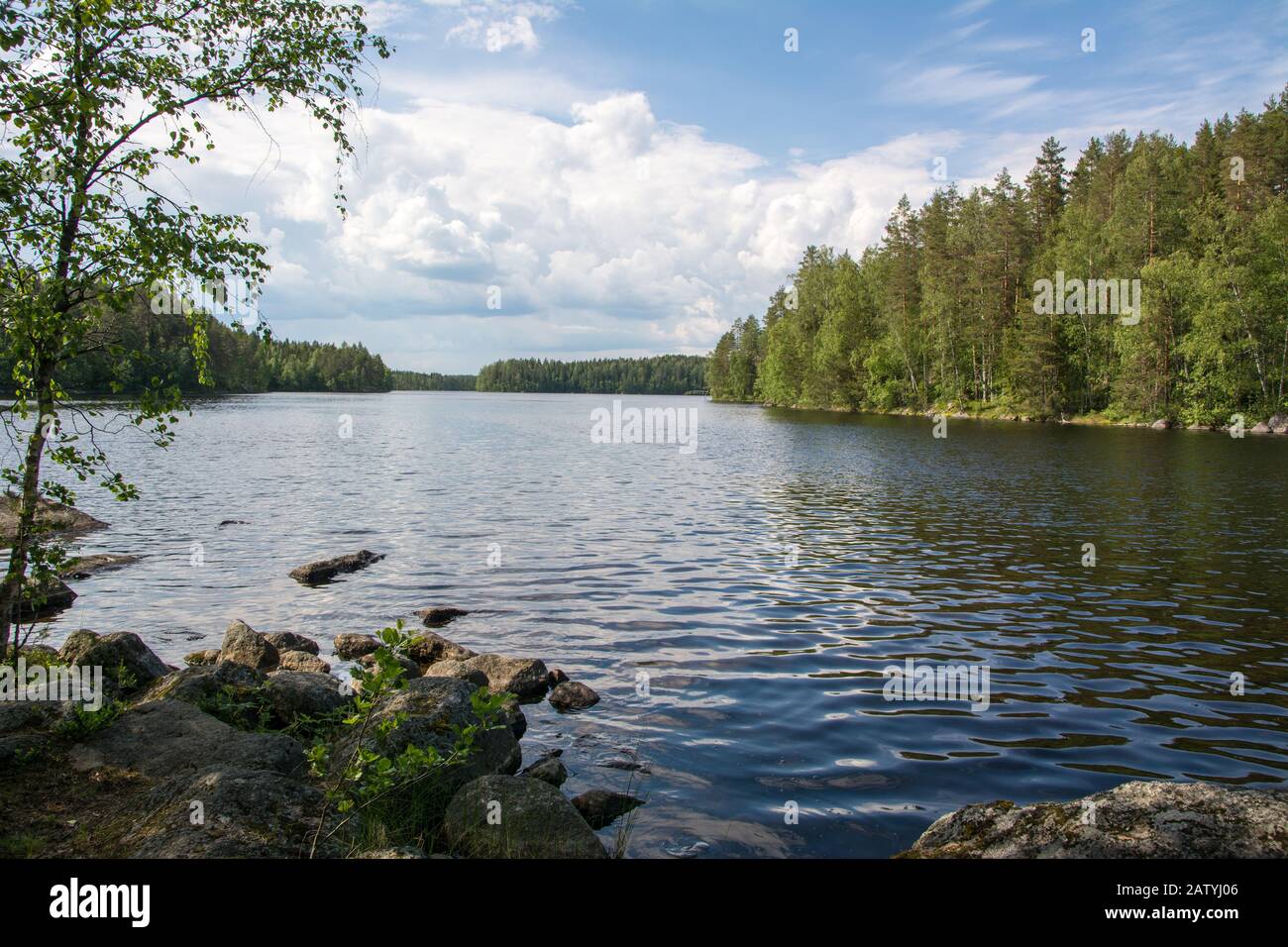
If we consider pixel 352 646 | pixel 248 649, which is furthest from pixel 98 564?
pixel 352 646

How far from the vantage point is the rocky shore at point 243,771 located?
6.58 m

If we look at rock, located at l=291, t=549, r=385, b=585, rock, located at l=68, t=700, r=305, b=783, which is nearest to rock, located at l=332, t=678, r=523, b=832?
rock, located at l=68, t=700, r=305, b=783

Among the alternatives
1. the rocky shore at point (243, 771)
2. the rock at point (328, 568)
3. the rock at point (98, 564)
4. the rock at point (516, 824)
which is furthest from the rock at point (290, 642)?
the rock at point (98, 564)

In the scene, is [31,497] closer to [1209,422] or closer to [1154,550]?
[1154,550]

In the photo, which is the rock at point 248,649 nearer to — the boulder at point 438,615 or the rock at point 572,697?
the boulder at point 438,615

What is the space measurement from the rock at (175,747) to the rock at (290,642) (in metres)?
5.28

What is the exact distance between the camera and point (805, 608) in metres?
17.5

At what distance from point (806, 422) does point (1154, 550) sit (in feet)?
231

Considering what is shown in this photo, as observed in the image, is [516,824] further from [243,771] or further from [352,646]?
[352,646]

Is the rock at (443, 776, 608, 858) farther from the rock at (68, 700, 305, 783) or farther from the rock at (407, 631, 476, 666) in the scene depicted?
the rock at (407, 631, 476, 666)

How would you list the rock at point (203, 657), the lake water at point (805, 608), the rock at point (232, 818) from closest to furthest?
the rock at point (232, 818)
the lake water at point (805, 608)
the rock at point (203, 657)

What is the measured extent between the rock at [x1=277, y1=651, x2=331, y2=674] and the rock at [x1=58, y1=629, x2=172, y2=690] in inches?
72.7

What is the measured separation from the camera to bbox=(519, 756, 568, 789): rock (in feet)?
31.2

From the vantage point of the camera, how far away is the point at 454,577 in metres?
21.1
